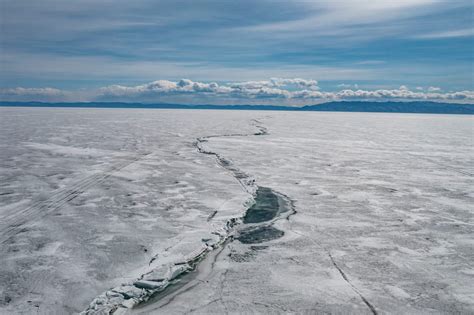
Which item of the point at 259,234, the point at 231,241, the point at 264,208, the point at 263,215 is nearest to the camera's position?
the point at 231,241

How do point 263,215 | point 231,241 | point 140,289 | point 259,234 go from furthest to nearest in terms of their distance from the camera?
point 263,215
point 259,234
point 231,241
point 140,289

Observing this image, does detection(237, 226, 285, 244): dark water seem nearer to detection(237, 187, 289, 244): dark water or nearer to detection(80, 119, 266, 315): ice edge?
detection(237, 187, 289, 244): dark water

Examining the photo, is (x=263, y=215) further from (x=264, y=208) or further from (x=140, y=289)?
(x=140, y=289)

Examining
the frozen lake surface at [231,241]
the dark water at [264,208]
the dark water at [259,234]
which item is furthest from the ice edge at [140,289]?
the dark water at [264,208]

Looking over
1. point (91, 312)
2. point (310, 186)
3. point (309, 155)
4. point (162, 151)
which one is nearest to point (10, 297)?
point (91, 312)

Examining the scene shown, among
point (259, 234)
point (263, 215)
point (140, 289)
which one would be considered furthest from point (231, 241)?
point (140, 289)

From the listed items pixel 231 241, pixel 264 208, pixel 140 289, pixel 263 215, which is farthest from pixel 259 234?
pixel 140 289

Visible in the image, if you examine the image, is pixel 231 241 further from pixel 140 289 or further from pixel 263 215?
pixel 140 289

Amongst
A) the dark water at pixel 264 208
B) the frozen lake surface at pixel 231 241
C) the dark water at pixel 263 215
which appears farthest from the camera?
the dark water at pixel 264 208

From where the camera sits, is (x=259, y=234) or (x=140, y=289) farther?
(x=259, y=234)

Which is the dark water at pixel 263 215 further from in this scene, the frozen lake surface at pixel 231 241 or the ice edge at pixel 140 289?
the ice edge at pixel 140 289
